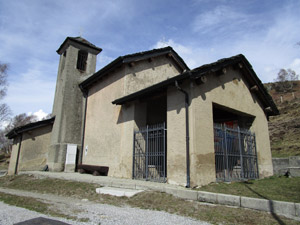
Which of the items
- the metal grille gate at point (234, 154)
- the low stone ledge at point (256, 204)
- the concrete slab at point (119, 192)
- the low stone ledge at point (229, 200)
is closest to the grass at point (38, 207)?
the concrete slab at point (119, 192)

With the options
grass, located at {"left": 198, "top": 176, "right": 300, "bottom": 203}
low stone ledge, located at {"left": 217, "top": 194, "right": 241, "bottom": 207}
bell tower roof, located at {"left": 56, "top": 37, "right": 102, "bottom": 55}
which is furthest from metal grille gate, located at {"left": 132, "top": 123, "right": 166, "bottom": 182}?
bell tower roof, located at {"left": 56, "top": 37, "right": 102, "bottom": 55}

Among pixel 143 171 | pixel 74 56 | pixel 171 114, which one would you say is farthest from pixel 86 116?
pixel 171 114

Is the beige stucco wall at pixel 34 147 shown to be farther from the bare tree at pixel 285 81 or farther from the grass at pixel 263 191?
the bare tree at pixel 285 81

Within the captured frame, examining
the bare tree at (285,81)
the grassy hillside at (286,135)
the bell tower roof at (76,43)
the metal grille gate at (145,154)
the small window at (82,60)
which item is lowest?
the metal grille gate at (145,154)

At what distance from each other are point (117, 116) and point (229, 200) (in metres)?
6.70

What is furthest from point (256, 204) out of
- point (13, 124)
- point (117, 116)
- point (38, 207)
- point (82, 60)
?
point (13, 124)

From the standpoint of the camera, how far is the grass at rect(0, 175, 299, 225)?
3.92 m

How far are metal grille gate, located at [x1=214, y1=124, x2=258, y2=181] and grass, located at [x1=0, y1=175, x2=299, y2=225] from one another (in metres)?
2.93

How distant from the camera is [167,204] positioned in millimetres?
5062

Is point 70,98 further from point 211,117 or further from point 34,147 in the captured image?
point 211,117

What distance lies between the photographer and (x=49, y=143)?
46.5 ft

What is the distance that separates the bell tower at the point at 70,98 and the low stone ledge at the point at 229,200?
10.2 metres

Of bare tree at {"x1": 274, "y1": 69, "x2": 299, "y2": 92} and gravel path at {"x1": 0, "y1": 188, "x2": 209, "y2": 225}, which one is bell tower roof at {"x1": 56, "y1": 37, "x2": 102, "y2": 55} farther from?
bare tree at {"x1": 274, "y1": 69, "x2": 299, "y2": 92}

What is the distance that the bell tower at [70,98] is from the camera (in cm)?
1273
